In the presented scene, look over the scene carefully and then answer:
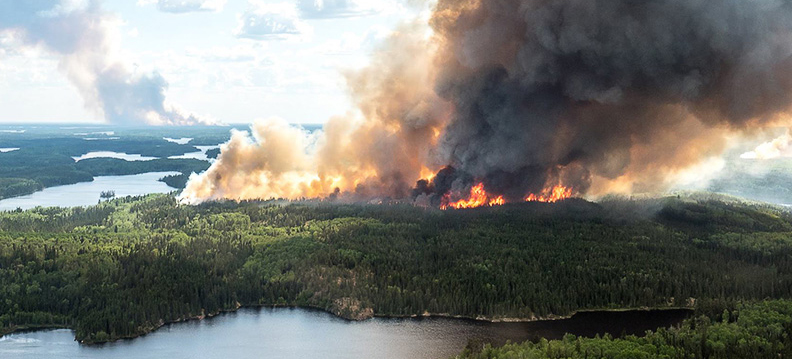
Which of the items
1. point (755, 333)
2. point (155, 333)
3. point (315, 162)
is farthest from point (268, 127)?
point (755, 333)

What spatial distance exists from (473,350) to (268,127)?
8515cm

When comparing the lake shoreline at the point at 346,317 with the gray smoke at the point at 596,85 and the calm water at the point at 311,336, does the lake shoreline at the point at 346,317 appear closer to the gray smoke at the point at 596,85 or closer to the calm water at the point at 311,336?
the calm water at the point at 311,336

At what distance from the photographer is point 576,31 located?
12594cm

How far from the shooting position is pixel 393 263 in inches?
4348

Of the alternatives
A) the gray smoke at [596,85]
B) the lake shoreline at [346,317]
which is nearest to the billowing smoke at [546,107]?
the gray smoke at [596,85]

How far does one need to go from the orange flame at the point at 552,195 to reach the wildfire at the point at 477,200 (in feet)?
14.5

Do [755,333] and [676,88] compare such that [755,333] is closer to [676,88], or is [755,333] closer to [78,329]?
[676,88]

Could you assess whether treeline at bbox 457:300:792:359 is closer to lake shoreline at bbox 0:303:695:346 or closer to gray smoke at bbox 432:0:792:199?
lake shoreline at bbox 0:303:695:346

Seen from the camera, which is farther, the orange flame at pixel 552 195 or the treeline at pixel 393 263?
the orange flame at pixel 552 195

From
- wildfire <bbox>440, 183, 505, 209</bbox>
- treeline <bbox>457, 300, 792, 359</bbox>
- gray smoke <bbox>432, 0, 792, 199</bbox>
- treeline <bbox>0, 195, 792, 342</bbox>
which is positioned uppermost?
gray smoke <bbox>432, 0, 792, 199</bbox>

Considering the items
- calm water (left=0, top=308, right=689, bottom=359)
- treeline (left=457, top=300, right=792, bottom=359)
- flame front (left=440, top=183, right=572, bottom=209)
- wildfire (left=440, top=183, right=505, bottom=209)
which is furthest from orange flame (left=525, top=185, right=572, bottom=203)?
treeline (left=457, top=300, right=792, bottom=359)

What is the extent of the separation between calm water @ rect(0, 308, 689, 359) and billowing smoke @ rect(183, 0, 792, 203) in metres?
36.4

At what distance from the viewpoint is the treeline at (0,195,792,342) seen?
327 feet

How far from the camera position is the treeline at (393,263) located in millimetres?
99562
